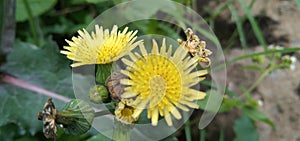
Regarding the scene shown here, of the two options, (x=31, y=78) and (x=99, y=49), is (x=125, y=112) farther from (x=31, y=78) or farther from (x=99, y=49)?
(x=31, y=78)

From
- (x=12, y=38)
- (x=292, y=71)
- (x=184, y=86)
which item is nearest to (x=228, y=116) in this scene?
(x=292, y=71)

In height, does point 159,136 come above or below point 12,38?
below

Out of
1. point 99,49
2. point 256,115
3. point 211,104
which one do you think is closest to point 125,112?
point 99,49

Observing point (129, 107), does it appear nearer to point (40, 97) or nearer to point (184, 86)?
point (184, 86)

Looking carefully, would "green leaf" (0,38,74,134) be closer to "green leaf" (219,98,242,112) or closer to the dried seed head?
"green leaf" (219,98,242,112)

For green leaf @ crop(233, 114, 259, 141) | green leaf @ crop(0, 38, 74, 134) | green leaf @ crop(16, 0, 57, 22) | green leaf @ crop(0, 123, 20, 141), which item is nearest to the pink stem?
green leaf @ crop(0, 38, 74, 134)

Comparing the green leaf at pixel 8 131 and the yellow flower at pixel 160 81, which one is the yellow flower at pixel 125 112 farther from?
the green leaf at pixel 8 131

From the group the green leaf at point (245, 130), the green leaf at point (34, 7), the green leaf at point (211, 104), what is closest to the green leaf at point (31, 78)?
the green leaf at point (34, 7)
